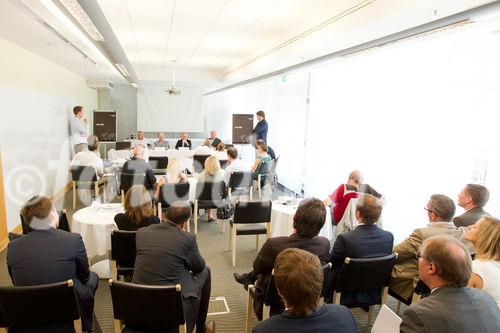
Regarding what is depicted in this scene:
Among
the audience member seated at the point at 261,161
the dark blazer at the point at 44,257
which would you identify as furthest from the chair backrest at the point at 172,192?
the dark blazer at the point at 44,257

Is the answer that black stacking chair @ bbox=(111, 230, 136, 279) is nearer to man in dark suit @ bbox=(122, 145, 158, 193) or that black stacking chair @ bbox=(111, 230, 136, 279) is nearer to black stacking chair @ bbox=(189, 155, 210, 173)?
man in dark suit @ bbox=(122, 145, 158, 193)

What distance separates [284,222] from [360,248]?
1.67 metres

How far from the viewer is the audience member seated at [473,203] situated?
121 inches

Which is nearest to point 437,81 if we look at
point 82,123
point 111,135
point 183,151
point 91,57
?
point 91,57

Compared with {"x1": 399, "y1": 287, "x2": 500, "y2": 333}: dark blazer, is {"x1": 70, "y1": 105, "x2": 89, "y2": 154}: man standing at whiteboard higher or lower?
higher

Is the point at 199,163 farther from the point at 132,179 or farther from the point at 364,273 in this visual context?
the point at 364,273

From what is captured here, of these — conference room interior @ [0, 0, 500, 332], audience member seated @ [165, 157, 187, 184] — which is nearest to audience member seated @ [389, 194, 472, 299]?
conference room interior @ [0, 0, 500, 332]

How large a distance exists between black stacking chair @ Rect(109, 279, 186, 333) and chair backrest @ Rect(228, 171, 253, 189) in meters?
3.78

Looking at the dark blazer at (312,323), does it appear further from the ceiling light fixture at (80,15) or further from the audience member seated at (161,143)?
the audience member seated at (161,143)

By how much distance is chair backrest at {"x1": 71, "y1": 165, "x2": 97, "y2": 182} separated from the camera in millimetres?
6227

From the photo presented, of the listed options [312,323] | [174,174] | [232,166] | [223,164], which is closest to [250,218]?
[174,174]

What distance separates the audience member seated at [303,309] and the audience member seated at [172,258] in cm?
100

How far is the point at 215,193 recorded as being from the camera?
527 cm

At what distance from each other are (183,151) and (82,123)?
92.6 inches
